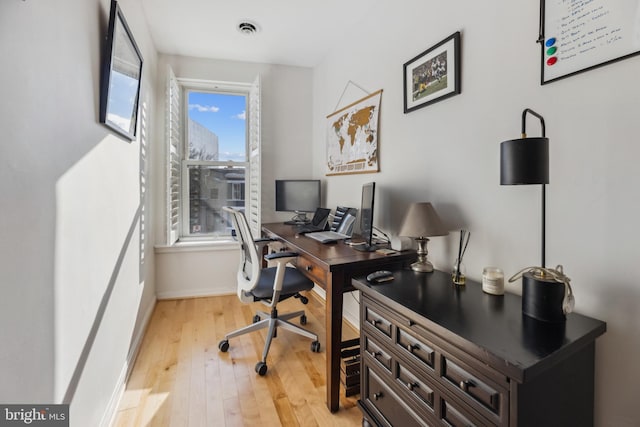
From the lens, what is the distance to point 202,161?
3.43 metres

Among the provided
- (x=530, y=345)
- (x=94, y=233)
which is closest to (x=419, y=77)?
(x=530, y=345)

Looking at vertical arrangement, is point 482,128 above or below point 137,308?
above

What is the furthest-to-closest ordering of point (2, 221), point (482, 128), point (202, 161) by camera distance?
point (202, 161)
point (482, 128)
point (2, 221)

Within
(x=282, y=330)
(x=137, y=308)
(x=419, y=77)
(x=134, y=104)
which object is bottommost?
(x=282, y=330)

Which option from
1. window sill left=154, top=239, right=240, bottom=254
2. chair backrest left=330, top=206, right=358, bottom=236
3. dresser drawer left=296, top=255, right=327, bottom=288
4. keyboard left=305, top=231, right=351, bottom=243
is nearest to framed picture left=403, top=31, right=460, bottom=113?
chair backrest left=330, top=206, right=358, bottom=236

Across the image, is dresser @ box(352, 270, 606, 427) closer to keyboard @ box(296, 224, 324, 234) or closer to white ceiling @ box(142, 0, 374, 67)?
keyboard @ box(296, 224, 324, 234)

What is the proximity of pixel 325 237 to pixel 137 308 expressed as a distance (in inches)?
59.4

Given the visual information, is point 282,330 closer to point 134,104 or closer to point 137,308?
point 137,308

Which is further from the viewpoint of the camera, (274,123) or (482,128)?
(274,123)

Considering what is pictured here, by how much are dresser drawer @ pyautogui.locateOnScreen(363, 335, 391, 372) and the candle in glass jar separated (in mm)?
516

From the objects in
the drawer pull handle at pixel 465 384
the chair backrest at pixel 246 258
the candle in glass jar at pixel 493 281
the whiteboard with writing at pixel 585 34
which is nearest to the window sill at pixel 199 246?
the chair backrest at pixel 246 258

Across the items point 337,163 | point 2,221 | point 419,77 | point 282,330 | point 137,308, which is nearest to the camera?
point 2,221

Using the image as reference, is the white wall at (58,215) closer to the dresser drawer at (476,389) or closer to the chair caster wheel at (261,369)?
the chair caster wheel at (261,369)

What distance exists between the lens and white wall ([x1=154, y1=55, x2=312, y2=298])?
3199 millimetres
